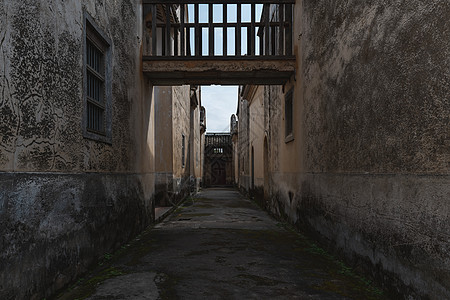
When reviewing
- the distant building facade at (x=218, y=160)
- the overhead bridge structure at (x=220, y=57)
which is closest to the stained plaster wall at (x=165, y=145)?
the overhead bridge structure at (x=220, y=57)

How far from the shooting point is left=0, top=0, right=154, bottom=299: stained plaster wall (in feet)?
8.36

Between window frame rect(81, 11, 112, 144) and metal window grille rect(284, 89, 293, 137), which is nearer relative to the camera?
window frame rect(81, 11, 112, 144)

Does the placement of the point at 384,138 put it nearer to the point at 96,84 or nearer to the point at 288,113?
the point at 96,84

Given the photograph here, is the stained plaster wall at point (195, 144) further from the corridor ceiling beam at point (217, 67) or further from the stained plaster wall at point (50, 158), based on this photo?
the stained plaster wall at point (50, 158)

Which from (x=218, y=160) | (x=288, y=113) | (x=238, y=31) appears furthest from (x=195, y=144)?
(x=238, y=31)

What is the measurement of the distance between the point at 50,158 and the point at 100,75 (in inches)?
71.6

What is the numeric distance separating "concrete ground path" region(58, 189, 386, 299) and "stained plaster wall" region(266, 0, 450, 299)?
393 millimetres

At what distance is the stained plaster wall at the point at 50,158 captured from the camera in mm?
2547

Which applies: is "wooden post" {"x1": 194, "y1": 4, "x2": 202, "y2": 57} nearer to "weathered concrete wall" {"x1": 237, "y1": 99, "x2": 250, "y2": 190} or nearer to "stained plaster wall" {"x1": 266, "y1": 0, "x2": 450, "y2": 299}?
"stained plaster wall" {"x1": 266, "y1": 0, "x2": 450, "y2": 299}

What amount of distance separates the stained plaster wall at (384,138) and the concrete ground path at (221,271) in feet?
1.29

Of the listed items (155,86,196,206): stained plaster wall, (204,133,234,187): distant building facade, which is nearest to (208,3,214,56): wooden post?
(155,86,196,206): stained plaster wall

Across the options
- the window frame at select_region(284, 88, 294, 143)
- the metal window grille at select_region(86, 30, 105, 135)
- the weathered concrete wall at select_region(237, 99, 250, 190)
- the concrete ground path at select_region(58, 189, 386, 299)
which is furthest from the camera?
the weathered concrete wall at select_region(237, 99, 250, 190)

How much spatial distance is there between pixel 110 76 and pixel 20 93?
2211 mm

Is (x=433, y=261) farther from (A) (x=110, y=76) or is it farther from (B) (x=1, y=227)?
(A) (x=110, y=76)
